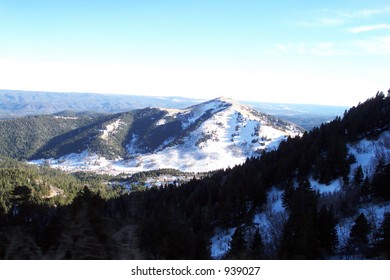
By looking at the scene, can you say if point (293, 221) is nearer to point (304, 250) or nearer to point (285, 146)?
point (304, 250)

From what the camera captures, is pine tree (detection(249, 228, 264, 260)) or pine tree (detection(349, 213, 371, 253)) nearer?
pine tree (detection(249, 228, 264, 260))

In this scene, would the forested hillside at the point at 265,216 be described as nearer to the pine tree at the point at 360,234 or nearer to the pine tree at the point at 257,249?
the pine tree at the point at 360,234

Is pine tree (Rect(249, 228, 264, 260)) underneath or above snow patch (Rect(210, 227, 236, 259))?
above

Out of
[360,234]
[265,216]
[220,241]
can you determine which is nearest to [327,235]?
[360,234]

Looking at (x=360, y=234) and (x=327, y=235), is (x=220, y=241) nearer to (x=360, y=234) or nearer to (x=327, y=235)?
(x=327, y=235)

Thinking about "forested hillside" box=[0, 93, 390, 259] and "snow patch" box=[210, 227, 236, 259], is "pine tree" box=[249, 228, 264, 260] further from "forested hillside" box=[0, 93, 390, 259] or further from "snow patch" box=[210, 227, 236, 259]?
"snow patch" box=[210, 227, 236, 259]

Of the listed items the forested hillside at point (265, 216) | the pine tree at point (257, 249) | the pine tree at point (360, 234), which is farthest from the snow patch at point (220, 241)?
the pine tree at point (360, 234)

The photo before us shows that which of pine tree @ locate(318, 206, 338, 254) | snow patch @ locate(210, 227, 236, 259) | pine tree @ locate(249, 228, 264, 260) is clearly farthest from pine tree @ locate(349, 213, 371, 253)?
snow patch @ locate(210, 227, 236, 259)
